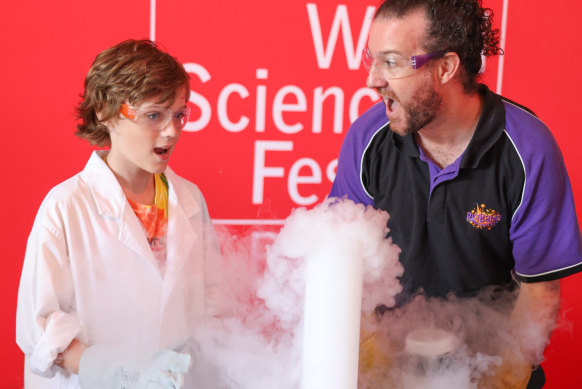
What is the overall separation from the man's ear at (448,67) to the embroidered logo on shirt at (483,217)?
1.01 ft

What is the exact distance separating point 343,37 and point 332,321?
1.79m

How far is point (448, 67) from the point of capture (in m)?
1.51

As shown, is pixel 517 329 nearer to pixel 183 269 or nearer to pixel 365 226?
pixel 365 226

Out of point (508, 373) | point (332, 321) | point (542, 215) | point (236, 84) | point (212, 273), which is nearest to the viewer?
point (332, 321)

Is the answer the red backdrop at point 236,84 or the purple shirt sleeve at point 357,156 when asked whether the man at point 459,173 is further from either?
the red backdrop at point 236,84

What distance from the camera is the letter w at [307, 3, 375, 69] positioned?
249 cm

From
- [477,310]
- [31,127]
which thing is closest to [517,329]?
[477,310]

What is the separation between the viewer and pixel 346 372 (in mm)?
931

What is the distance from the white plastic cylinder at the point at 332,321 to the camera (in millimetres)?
918

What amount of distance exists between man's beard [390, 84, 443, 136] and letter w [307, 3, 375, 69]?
110 cm

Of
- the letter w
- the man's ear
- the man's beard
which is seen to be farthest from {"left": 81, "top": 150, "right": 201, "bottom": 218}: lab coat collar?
the letter w

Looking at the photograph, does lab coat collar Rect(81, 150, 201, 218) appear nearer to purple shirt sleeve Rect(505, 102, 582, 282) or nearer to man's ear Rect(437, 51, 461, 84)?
man's ear Rect(437, 51, 461, 84)

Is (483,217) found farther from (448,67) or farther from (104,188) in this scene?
(104,188)

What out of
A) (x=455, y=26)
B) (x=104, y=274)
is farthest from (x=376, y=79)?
(x=104, y=274)
